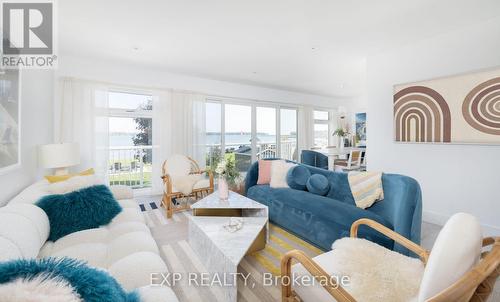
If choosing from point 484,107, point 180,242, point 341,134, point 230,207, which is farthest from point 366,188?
point 341,134

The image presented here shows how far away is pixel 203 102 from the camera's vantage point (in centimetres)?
491

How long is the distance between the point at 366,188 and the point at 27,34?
3.94m

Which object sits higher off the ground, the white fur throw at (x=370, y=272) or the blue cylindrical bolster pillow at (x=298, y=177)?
the blue cylindrical bolster pillow at (x=298, y=177)

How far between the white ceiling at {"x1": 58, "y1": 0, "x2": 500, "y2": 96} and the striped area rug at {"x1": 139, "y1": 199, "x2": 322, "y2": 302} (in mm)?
2498

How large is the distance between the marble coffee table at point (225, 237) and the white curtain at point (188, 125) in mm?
2161

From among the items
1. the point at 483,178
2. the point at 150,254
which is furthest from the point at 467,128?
the point at 150,254

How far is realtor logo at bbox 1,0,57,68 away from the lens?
189cm

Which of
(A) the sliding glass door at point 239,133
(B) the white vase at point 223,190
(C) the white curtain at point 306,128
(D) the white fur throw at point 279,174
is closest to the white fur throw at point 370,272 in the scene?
(B) the white vase at point 223,190

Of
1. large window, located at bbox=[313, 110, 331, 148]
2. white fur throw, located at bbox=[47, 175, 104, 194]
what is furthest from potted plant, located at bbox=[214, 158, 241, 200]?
large window, located at bbox=[313, 110, 331, 148]

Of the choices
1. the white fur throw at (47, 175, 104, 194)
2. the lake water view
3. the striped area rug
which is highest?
the lake water view

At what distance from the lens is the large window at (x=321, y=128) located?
7363 millimetres

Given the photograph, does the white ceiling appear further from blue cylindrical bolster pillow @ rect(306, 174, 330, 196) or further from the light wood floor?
the light wood floor

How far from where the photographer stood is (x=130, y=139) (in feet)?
14.5

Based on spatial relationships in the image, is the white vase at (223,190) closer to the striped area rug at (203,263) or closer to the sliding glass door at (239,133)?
the striped area rug at (203,263)
